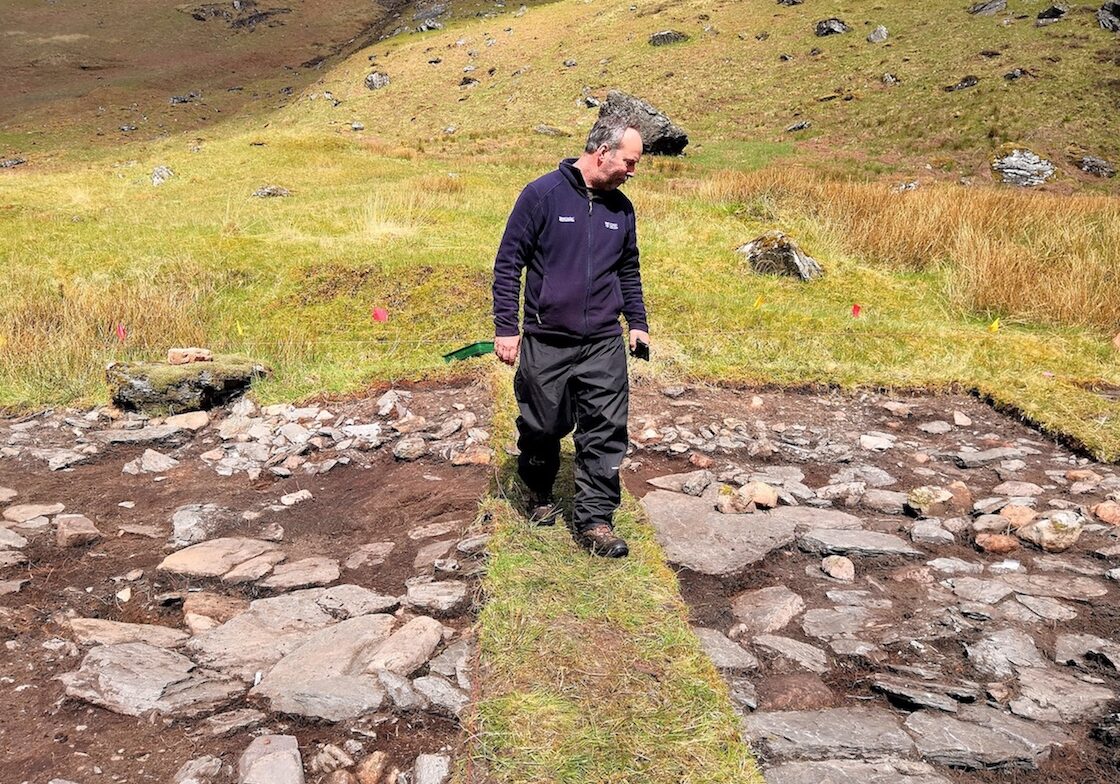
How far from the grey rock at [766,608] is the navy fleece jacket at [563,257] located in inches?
64.2

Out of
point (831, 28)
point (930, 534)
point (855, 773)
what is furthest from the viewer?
point (831, 28)

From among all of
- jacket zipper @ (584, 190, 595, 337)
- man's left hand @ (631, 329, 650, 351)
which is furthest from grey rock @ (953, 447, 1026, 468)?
jacket zipper @ (584, 190, 595, 337)

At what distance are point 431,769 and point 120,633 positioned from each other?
1.93 m

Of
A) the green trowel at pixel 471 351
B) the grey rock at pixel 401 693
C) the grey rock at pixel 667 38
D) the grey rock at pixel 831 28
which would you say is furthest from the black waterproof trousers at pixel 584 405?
the grey rock at pixel 667 38

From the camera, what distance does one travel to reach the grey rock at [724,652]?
362cm

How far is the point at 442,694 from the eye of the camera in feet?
11.3

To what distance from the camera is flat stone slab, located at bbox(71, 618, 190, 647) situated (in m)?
3.82

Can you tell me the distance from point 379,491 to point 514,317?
213 centimetres

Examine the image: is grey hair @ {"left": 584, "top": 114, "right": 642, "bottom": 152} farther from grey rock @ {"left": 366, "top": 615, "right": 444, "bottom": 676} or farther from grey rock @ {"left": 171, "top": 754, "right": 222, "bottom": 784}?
grey rock @ {"left": 171, "top": 754, "right": 222, "bottom": 784}

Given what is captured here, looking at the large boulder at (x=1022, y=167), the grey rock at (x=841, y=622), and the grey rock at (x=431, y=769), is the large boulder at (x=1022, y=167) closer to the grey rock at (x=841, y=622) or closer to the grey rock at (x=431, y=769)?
the grey rock at (x=841, y=622)

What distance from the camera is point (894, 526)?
5.10m

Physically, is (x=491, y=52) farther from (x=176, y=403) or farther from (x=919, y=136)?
(x=176, y=403)

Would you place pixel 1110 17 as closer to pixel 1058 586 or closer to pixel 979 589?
pixel 1058 586

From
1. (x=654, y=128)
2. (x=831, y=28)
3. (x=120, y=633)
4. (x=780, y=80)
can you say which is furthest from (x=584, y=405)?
(x=831, y=28)
